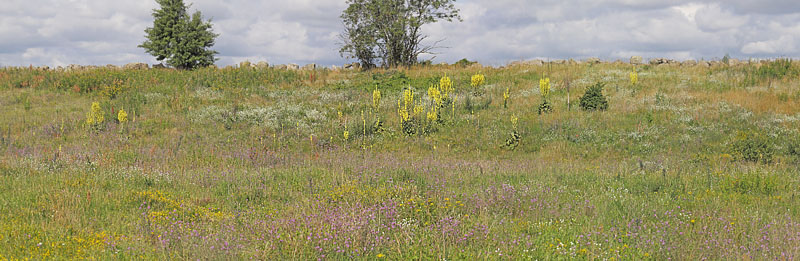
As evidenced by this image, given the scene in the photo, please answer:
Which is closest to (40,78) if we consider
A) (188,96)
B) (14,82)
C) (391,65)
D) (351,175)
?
(14,82)

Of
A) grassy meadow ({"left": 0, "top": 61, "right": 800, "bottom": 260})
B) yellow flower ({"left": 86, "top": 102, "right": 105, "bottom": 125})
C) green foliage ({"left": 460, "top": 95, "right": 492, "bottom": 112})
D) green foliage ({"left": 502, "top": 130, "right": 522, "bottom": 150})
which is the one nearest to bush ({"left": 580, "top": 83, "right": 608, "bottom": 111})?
grassy meadow ({"left": 0, "top": 61, "right": 800, "bottom": 260})

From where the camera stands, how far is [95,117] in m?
17.3

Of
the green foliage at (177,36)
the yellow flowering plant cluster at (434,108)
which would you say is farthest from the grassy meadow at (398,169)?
A: the green foliage at (177,36)

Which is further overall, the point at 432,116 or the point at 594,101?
the point at 594,101

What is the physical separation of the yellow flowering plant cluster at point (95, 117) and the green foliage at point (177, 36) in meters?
14.5

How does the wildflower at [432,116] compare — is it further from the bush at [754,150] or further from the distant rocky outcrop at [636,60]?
the distant rocky outcrop at [636,60]

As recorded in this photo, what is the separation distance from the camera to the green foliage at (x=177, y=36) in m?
31.2

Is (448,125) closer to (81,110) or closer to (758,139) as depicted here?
(758,139)

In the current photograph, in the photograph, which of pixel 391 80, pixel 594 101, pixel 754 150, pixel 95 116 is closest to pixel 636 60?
pixel 594 101

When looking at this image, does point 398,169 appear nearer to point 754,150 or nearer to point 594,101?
point 754,150

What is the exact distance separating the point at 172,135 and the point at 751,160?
54.0 ft

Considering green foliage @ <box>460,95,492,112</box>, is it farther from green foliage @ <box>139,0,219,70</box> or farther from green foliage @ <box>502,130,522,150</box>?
green foliage @ <box>139,0,219,70</box>

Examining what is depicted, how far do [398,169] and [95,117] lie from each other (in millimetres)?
12109

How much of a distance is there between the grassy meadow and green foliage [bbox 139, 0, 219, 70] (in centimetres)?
503
